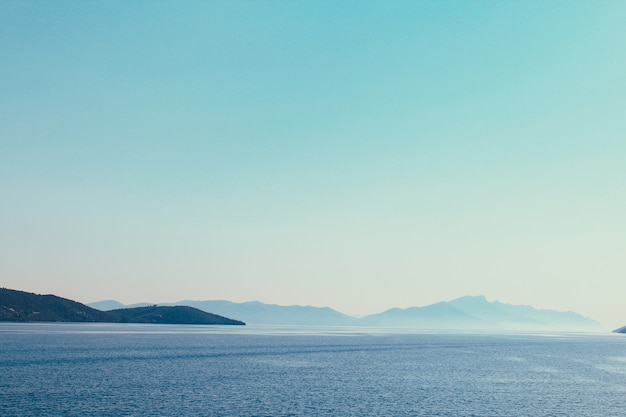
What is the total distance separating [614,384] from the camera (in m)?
90.1

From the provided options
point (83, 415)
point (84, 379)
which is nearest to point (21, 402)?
point (83, 415)

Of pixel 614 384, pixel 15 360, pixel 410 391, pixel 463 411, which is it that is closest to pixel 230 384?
pixel 410 391

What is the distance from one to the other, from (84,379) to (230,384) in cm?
1905

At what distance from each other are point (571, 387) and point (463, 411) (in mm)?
32349

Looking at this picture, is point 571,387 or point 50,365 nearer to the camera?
point 571,387

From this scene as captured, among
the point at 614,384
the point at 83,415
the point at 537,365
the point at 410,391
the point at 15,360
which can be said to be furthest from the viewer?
the point at 537,365

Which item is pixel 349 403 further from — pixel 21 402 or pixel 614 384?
pixel 614 384

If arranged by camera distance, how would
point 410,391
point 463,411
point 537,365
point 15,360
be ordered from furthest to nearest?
point 537,365 → point 15,360 → point 410,391 → point 463,411

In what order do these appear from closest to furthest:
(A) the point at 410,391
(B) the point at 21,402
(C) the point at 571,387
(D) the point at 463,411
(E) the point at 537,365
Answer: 1. (B) the point at 21,402
2. (D) the point at 463,411
3. (A) the point at 410,391
4. (C) the point at 571,387
5. (E) the point at 537,365

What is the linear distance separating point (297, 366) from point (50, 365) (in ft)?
136

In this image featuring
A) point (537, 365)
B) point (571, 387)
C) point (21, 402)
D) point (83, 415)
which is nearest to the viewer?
point (83, 415)

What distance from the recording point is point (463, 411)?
5922 centimetres

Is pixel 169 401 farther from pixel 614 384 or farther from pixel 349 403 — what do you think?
pixel 614 384

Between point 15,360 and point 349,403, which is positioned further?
point 15,360
